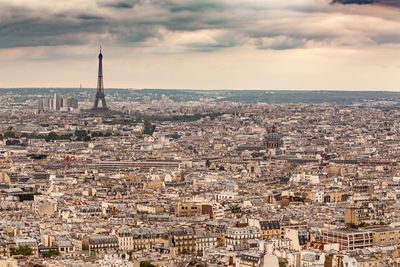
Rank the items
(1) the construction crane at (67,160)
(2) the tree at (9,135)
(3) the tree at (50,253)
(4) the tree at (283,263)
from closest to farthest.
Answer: (4) the tree at (283,263) < (3) the tree at (50,253) < (1) the construction crane at (67,160) < (2) the tree at (9,135)

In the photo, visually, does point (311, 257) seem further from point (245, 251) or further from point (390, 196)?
point (390, 196)

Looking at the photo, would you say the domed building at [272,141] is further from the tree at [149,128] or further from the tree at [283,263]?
the tree at [283,263]

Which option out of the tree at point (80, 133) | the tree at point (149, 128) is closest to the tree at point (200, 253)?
the tree at point (80, 133)

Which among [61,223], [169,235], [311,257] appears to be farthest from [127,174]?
[311,257]

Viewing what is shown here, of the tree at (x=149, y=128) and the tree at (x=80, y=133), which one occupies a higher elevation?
the tree at (x=80, y=133)

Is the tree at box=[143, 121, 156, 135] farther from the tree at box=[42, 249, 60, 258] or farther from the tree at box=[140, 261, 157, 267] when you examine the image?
the tree at box=[140, 261, 157, 267]

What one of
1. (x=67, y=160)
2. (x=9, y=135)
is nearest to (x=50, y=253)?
(x=67, y=160)

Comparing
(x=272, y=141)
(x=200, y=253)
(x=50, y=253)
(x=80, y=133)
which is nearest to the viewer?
(x=50, y=253)

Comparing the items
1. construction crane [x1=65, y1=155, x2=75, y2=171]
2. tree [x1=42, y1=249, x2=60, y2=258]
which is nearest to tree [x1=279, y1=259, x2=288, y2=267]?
tree [x1=42, y1=249, x2=60, y2=258]

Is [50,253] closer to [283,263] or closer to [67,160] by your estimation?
[283,263]

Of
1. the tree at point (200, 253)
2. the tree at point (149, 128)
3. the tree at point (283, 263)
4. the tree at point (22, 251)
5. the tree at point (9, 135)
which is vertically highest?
the tree at point (283, 263)

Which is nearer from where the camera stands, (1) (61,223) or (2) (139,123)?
(1) (61,223)
